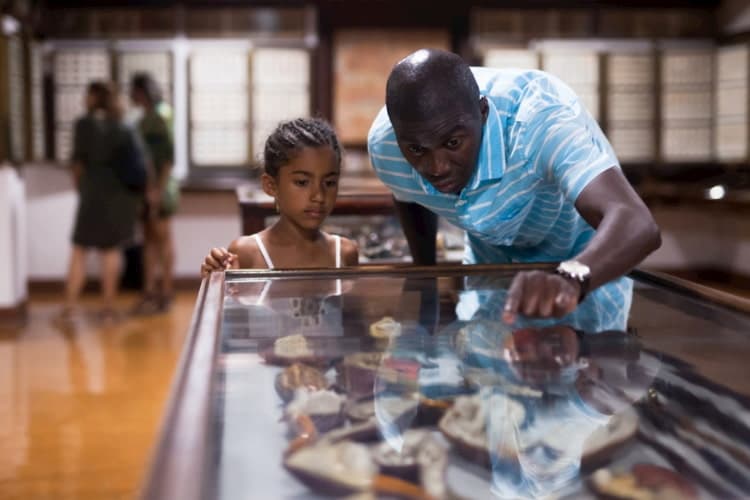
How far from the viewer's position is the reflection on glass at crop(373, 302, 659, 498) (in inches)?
41.3

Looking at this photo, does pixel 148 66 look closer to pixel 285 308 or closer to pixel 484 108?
pixel 484 108

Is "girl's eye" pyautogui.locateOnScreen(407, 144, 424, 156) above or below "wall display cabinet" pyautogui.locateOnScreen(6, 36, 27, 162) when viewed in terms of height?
below

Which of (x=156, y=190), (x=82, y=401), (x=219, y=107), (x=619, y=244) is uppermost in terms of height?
(x=219, y=107)

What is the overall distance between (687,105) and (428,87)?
27.2 feet

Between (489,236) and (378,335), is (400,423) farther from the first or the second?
(489,236)

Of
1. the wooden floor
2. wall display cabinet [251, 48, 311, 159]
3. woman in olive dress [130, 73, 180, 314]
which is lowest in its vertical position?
the wooden floor

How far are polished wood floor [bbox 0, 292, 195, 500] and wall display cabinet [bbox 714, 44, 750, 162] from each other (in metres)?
5.15

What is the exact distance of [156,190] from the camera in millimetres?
7816

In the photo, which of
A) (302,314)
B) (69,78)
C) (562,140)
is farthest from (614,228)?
(69,78)

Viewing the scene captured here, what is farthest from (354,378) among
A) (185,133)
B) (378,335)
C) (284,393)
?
(185,133)

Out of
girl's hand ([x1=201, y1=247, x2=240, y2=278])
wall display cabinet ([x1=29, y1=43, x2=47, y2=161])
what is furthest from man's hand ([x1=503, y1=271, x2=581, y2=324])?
wall display cabinet ([x1=29, y1=43, x2=47, y2=161])

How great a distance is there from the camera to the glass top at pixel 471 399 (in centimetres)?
98

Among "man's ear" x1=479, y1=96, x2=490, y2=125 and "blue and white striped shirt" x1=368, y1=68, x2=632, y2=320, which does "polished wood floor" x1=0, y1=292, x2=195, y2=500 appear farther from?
"man's ear" x1=479, y1=96, x2=490, y2=125

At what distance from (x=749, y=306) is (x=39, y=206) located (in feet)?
26.7
